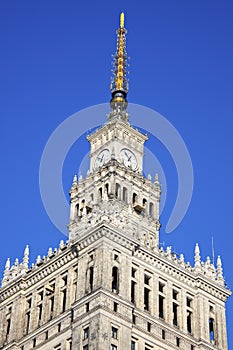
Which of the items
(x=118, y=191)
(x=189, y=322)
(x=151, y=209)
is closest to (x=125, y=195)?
(x=118, y=191)

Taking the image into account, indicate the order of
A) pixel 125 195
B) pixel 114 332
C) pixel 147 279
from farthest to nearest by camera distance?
pixel 125 195 → pixel 147 279 → pixel 114 332

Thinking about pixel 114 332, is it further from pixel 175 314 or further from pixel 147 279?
pixel 175 314

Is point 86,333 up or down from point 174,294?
down

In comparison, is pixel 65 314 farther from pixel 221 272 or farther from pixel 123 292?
pixel 221 272

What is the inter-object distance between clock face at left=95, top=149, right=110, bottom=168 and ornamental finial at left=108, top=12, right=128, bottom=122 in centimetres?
571

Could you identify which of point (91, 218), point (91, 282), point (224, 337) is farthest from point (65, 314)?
point (224, 337)

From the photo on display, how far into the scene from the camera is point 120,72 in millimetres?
151125

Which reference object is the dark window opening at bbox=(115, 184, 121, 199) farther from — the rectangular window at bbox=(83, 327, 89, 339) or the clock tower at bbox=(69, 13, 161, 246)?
the rectangular window at bbox=(83, 327, 89, 339)

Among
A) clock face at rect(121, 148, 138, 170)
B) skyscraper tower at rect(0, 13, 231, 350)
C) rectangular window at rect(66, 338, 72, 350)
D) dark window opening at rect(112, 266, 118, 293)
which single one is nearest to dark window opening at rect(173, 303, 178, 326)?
skyscraper tower at rect(0, 13, 231, 350)

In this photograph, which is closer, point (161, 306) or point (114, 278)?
point (114, 278)

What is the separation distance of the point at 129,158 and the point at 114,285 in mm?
24875

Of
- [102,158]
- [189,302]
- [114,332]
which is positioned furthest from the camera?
[102,158]

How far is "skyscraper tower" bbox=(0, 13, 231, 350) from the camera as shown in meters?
118

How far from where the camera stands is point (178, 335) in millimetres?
123062
